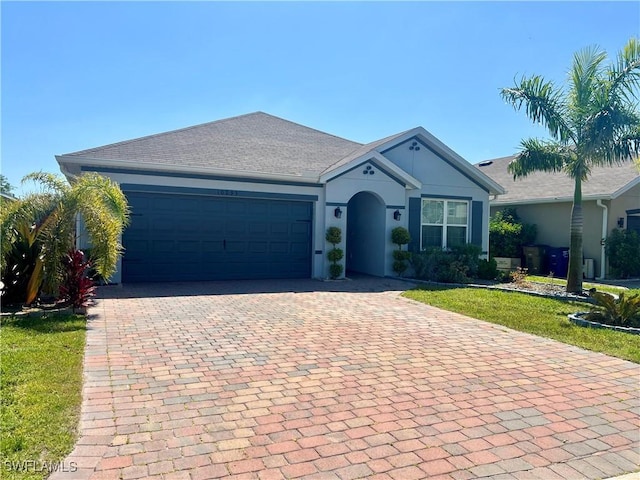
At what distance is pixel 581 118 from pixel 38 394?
1195cm

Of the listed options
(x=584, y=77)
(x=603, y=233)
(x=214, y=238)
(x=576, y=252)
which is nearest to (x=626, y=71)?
(x=584, y=77)

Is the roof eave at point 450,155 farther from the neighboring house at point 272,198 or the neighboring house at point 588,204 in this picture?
the neighboring house at point 588,204

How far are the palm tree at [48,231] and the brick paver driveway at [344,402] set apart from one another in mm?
1345

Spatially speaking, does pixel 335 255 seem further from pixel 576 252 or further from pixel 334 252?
pixel 576 252

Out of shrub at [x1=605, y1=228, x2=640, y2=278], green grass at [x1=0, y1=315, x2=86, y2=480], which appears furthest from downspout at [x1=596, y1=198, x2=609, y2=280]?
green grass at [x1=0, y1=315, x2=86, y2=480]

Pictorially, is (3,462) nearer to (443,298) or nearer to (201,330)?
(201,330)

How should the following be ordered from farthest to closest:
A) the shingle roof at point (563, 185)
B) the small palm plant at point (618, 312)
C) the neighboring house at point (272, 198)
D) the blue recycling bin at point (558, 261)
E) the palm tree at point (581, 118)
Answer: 1. the blue recycling bin at point (558, 261)
2. the shingle roof at point (563, 185)
3. the neighboring house at point (272, 198)
4. the palm tree at point (581, 118)
5. the small palm plant at point (618, 312)

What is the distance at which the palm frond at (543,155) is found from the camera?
11.6 m

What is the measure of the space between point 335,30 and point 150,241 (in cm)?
730

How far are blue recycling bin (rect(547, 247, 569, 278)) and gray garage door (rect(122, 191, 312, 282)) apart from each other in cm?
974

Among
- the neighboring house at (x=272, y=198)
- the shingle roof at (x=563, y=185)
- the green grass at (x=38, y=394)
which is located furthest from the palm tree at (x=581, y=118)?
the green grass at (x=38, y=394)

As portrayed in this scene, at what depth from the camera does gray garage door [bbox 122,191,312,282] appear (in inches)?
486

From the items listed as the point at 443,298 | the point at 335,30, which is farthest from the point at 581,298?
the point at 335,30

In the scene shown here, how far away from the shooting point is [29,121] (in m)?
14.1
